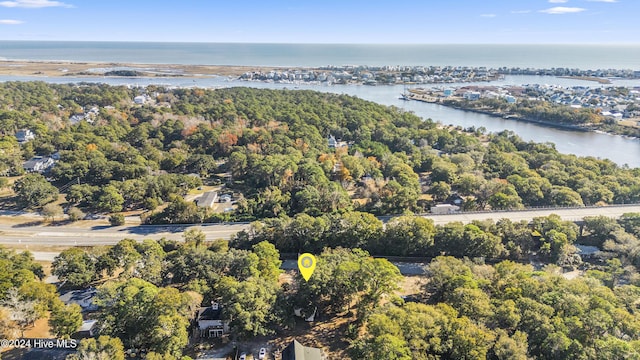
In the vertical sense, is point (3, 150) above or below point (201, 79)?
below

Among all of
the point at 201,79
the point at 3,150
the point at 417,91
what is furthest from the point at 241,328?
the point at 201,79

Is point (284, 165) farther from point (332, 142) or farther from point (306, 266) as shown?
point (306, 266)

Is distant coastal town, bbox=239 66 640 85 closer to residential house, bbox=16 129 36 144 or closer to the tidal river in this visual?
the tidal river

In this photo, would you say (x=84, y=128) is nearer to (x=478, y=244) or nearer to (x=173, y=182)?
(x=173, y=182)

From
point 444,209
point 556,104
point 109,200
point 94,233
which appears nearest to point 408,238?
point 444,209

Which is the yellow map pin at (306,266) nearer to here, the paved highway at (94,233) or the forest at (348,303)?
the forest at (348,303)

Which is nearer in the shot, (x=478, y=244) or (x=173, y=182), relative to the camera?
(x=478, y=244)
